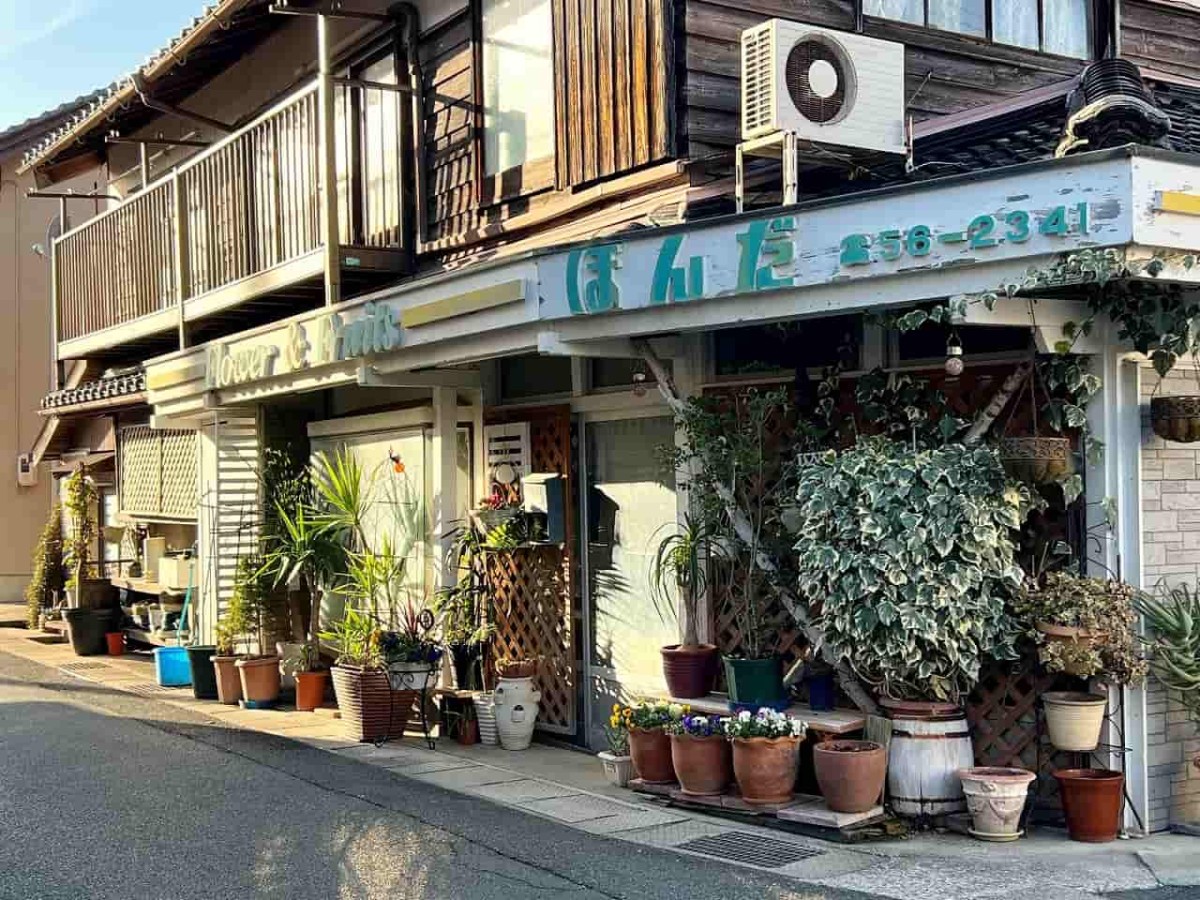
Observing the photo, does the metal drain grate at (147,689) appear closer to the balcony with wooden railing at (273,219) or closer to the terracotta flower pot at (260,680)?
the terracotta flower pot at (260,680)

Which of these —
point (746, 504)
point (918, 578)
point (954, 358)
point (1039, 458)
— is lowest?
point (918, 578)

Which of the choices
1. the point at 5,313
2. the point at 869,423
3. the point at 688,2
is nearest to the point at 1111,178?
the point at 869,423

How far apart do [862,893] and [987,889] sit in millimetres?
571

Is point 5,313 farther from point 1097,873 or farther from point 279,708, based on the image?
point 1097,873

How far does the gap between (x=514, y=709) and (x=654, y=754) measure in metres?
2.12

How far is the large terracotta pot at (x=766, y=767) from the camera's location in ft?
24.6

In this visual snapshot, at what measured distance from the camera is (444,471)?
1101cm

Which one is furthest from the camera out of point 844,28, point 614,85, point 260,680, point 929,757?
point 260,680

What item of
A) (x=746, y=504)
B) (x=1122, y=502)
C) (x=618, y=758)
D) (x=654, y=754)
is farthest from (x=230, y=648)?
(x=1122, y=502)

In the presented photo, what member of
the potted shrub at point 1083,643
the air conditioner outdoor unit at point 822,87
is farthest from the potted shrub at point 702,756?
the air conditioner outdoor unit at point 822,87

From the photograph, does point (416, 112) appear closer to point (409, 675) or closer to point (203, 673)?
point (409, 675)

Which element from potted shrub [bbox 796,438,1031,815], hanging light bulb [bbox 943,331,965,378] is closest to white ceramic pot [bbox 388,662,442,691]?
potted shrub [bbox 796,438,1031,815]

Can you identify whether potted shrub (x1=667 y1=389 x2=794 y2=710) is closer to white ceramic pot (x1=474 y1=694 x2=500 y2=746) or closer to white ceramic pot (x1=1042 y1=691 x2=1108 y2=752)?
white ceramic pot (x1=1042 y1=691 x2=1108 y2=752)

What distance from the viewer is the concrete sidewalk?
645cm
